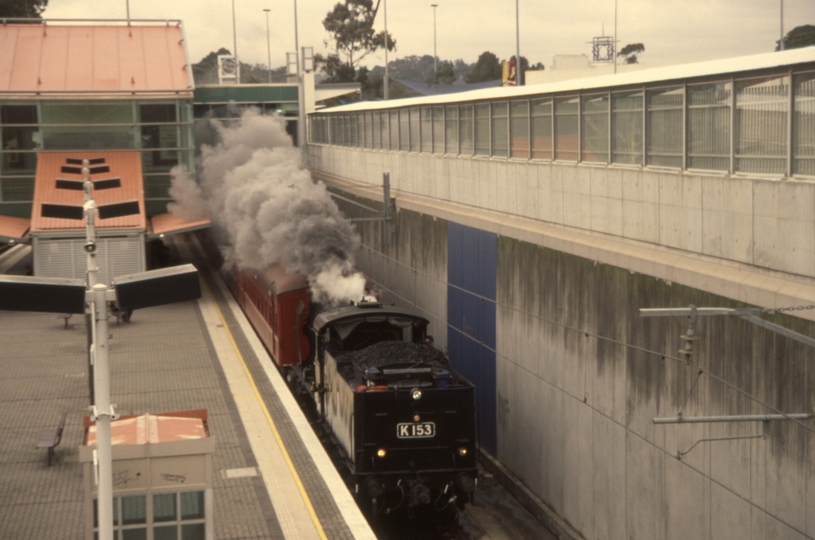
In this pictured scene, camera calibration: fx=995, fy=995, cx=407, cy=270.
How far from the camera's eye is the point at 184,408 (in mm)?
18922

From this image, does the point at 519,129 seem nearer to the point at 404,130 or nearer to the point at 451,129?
the point at 451,129

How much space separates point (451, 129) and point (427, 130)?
81.1 inches

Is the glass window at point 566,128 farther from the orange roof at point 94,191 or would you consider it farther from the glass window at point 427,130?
the orange roof at point 94,191

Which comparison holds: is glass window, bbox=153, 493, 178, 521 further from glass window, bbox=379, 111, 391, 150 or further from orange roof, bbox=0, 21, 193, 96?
orange roof, bbox=0, 21, 193, 96

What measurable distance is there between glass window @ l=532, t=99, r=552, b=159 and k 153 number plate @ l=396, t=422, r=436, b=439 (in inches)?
239

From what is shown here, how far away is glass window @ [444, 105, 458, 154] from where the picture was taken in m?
24.3

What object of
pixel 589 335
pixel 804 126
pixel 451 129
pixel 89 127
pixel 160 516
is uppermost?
pixel 89 127

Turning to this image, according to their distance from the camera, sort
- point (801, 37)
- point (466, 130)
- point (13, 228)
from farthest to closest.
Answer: point (801, 37), point (13, 228), point (466, 130)

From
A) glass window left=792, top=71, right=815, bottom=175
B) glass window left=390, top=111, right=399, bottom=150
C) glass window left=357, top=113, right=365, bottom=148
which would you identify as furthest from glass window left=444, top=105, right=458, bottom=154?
glass window left=792, top=71, right=815, bottom=175

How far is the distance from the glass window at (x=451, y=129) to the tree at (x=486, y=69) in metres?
90.8

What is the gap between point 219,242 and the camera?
128 feet

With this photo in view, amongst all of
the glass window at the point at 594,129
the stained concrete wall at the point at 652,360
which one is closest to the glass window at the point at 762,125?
the stained concrete wall at the point at 652,360

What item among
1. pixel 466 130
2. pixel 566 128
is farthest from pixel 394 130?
pixel 566 128

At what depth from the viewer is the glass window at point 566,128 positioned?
1755cm
